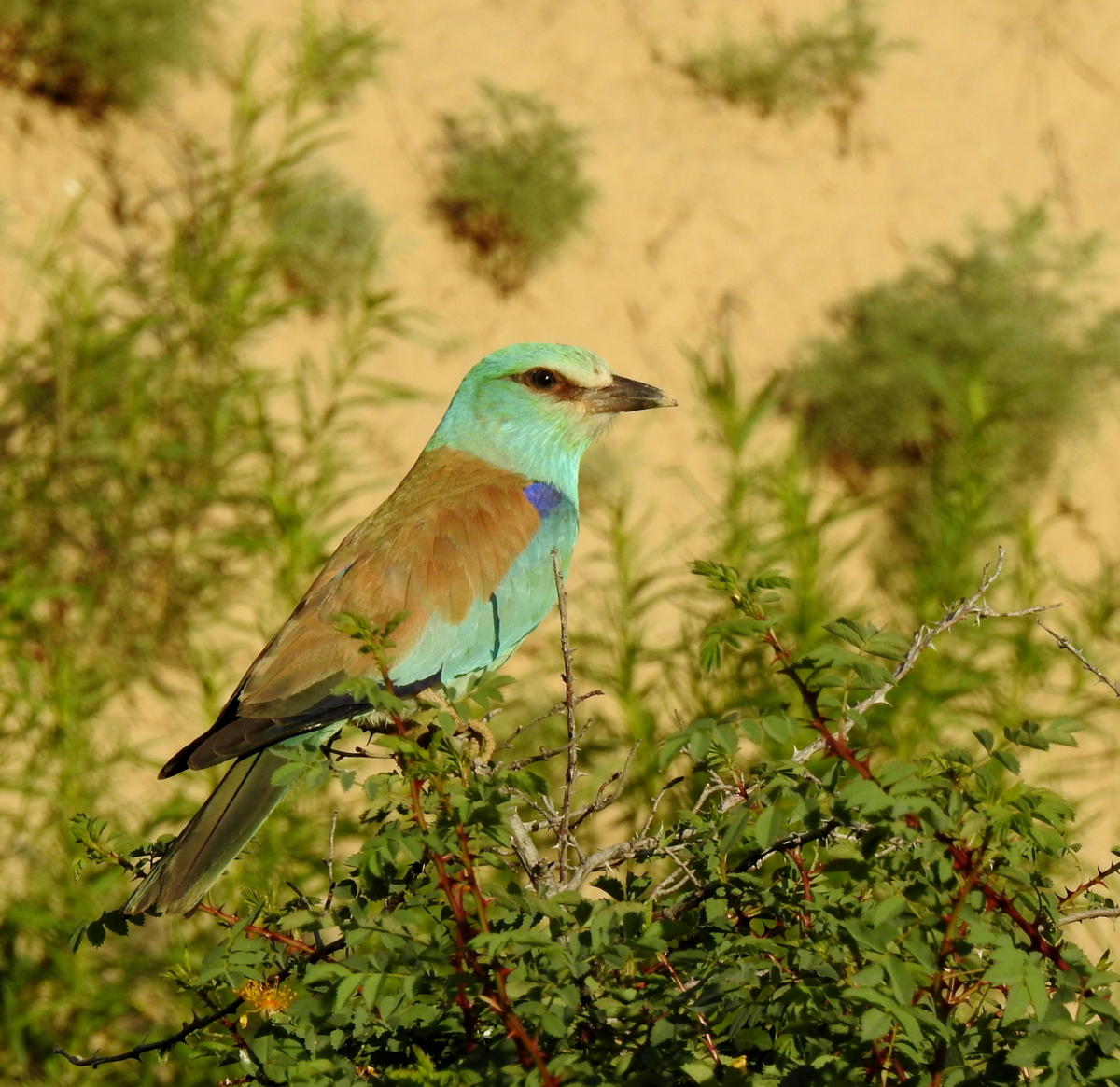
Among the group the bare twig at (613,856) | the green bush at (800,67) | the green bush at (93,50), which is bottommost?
the bare twig at (613,856)

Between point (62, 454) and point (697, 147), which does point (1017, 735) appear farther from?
point (697, 147)

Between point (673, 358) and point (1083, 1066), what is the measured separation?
6.75 meters

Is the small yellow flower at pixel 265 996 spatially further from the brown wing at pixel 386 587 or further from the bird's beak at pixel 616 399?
the bird's beak at pixel 616 399

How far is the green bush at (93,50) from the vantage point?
654cm

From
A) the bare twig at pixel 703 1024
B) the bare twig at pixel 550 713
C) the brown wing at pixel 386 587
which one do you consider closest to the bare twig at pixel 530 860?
the bare twig at pixel 550 713

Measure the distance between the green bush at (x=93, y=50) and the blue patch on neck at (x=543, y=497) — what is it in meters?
4.72

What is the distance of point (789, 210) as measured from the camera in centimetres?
845

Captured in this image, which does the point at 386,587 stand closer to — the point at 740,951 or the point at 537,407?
the point at 537,407

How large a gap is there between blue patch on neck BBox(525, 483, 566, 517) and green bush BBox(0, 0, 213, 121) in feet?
15.5

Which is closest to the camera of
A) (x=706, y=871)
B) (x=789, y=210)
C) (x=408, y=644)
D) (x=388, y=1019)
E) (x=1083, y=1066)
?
(x=1083, y=1066)

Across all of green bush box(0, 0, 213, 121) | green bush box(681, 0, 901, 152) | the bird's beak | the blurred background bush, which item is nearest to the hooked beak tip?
the bird's beak

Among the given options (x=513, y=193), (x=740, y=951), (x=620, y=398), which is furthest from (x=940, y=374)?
(x=740, y=951)

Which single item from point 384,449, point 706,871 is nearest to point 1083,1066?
point 706,871

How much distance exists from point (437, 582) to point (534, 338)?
4.76 m
